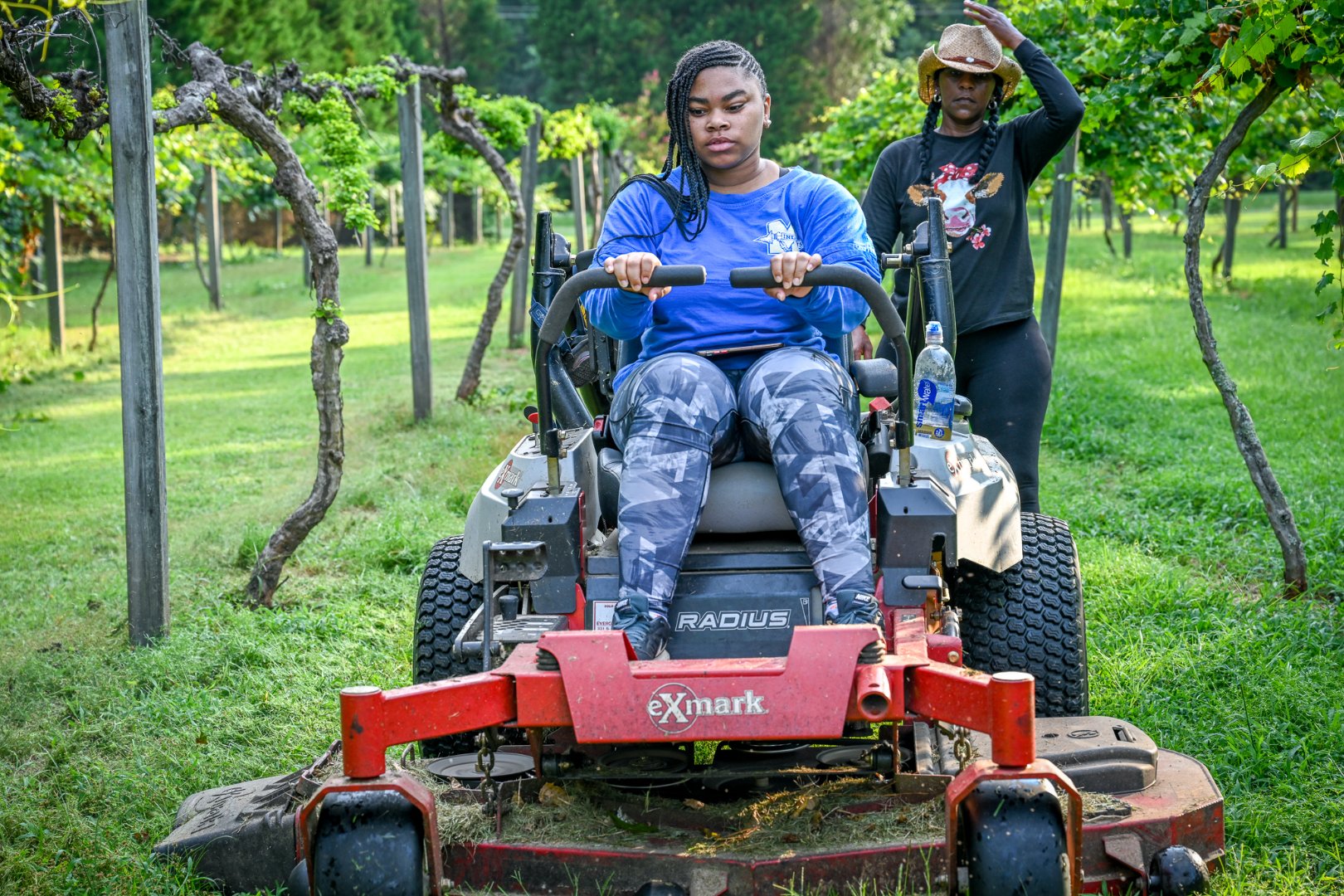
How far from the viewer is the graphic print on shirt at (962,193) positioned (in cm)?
471

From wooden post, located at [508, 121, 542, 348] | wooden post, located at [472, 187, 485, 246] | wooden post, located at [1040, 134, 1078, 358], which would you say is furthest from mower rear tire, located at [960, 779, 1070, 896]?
wooden post, located at [472, 187, 485, 246]

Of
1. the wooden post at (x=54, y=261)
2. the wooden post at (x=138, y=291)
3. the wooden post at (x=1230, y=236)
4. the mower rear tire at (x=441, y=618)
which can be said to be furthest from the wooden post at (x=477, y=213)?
the mower rear tire at (x=441, y=618)

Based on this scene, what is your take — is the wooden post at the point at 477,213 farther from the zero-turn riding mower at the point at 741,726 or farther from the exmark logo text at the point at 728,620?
the exmark logo text at the point at 728,620

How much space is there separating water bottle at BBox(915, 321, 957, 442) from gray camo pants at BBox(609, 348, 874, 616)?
45cm

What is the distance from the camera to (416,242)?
10031mm

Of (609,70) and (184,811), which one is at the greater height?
(609,70)

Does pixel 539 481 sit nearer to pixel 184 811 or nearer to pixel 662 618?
pixel 662 618

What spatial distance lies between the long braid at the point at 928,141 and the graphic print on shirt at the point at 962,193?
→ 4 centimetres

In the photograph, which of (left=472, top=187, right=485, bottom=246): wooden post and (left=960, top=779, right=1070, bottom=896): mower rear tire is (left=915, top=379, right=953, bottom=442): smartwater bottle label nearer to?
(left=960, top=779, right=1070, bottom=896): mower rear tire

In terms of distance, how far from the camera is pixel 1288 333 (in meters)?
13.8

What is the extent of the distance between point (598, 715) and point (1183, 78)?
3.90 m

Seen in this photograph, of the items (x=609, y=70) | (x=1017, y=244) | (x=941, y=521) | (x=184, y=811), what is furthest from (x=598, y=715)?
(x=609, y=70)

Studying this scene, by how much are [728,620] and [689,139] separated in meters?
1.30

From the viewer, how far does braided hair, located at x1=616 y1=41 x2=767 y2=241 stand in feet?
12.0
